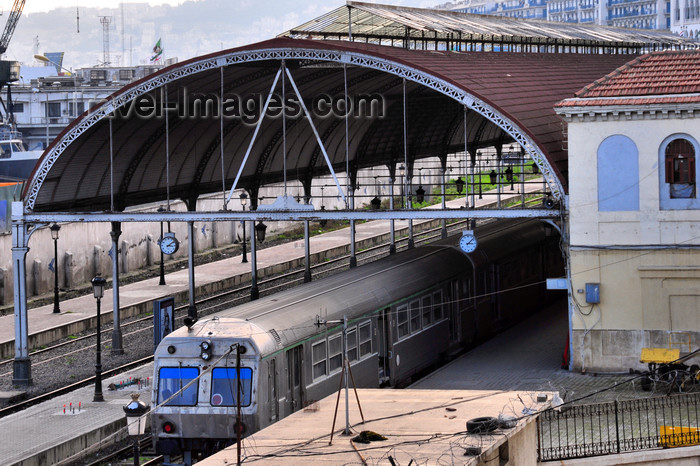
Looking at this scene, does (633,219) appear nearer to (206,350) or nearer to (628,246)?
(628,246)

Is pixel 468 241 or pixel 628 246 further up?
pixel 468 241

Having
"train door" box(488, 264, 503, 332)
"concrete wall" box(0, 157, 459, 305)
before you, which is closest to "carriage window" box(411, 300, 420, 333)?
"train door" box(488, 264, 503, 332)

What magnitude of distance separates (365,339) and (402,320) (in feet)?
7.13

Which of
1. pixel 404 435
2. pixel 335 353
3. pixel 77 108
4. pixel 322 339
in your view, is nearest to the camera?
pixel 404 435

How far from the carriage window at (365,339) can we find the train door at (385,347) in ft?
2.23

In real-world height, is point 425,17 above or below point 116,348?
A: above

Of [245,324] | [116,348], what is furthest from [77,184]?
[245,324]

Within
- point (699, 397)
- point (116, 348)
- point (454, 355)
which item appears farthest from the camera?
point (116, 348)

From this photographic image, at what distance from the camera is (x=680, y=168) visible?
2534 cm

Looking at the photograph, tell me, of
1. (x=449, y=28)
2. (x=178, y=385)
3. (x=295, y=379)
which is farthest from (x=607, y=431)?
(x=449, y=28)

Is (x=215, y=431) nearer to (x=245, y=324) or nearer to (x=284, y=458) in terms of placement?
Result: (x=245, y=324)

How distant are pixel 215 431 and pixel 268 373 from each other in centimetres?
131

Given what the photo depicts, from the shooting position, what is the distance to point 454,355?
94.9ft

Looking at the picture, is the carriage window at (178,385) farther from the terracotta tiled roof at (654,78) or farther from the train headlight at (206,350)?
the terracotta tiled roof at (654,78)
